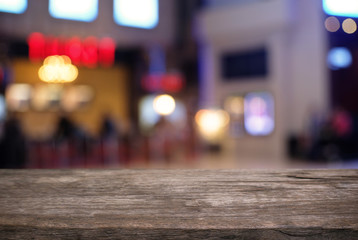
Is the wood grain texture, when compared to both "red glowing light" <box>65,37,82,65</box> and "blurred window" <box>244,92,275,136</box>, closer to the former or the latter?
"red glowing light" <box>65,37,82,65</box>

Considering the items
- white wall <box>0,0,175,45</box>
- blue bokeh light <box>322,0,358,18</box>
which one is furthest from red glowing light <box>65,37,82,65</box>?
blue bokeh light <box>322,0,358,18</box>

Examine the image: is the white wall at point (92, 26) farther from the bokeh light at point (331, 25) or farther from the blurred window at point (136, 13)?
the bokeh light at point (331, 25)

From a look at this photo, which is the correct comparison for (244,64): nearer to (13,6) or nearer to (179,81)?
(179,81)

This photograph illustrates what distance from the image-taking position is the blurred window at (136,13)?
43.2 ft

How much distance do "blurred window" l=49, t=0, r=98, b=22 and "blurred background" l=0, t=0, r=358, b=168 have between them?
0.03 metres

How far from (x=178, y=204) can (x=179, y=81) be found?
14.1 meters

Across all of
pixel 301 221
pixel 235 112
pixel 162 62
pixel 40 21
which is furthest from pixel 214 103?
pixel 301 221

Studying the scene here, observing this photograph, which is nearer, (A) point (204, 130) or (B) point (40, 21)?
(B) point (40, 21)

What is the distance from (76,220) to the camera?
847 millimetres

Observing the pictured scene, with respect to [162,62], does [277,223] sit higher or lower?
lower

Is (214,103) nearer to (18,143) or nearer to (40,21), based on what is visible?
(40,21)

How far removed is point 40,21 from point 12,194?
1182cm

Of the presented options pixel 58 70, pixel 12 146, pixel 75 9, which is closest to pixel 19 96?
pixel 58 70

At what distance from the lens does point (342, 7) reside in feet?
5.57
